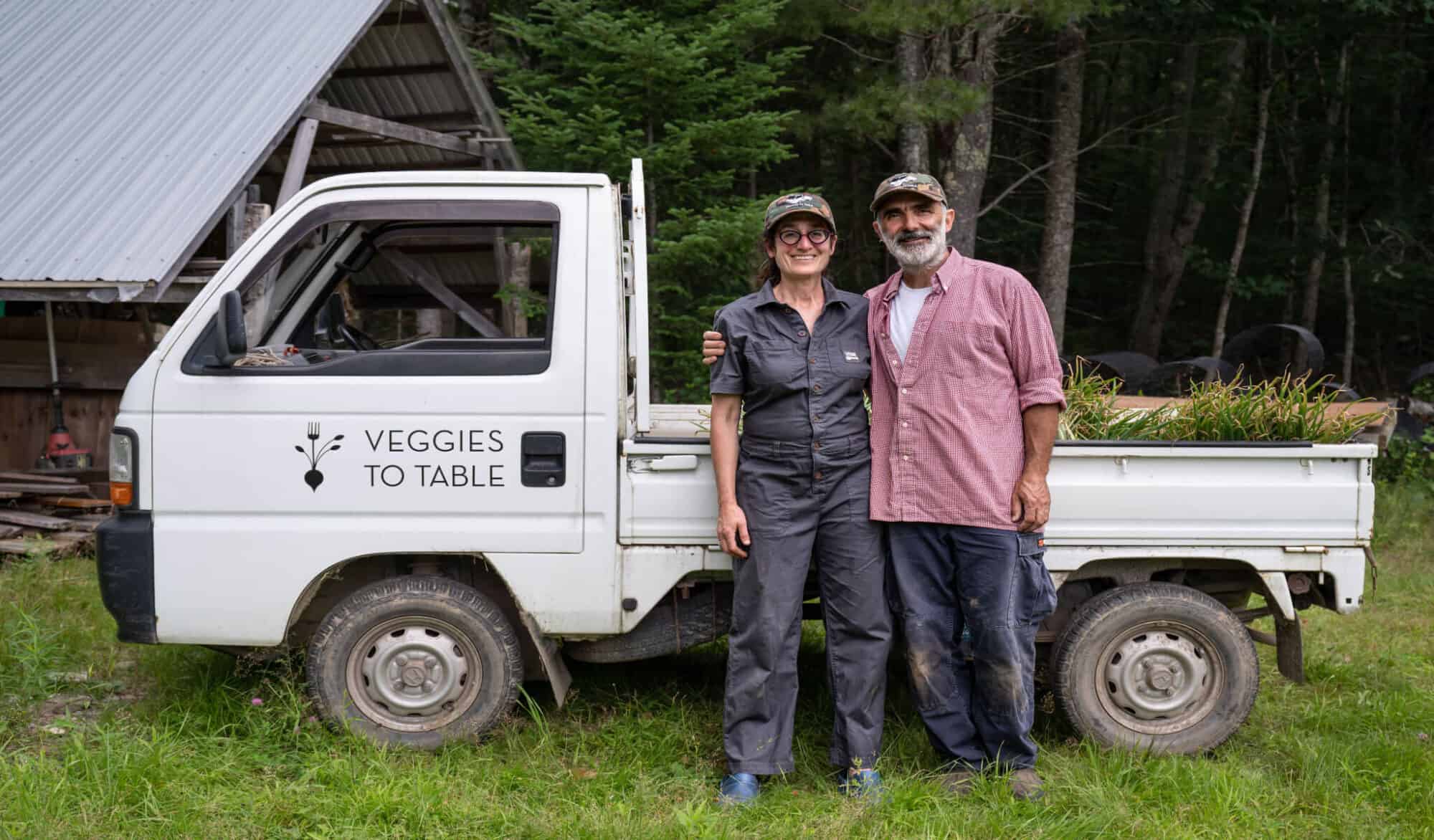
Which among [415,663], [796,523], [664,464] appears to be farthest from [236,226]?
[796,523]

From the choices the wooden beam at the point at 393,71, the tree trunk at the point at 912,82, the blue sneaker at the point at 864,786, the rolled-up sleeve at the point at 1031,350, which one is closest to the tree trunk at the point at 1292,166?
the tree trunk at the point at 912,82

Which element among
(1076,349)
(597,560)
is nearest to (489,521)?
(597,560)

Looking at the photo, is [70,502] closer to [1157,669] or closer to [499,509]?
[499,509]

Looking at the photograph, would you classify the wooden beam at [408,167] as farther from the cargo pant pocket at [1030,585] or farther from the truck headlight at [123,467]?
the cargo pant pocket at [1030,585]

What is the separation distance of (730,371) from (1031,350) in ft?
3.26

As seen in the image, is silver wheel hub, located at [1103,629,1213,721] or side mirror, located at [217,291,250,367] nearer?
side mirror, located at [217,291,250,367]

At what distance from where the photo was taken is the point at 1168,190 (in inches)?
714

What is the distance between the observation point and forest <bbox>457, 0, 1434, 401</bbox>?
9.62m

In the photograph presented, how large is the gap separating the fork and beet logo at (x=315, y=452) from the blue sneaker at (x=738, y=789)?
1.75m

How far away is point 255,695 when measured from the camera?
4.47 metres

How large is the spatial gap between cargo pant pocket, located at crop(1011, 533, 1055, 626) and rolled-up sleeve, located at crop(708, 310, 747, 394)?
1053mm

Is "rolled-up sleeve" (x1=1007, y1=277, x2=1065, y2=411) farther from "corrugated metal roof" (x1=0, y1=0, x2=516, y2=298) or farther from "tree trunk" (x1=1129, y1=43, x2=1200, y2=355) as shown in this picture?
"tree trunk" (x1=1129, y1=43, x2=1200, y2=355)

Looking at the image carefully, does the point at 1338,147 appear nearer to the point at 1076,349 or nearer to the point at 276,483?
the point at 1076,349

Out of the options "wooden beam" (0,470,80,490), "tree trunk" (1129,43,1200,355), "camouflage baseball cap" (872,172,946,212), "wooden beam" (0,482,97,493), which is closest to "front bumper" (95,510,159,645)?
"camouflage baseball cap" (872,172,946,212)
